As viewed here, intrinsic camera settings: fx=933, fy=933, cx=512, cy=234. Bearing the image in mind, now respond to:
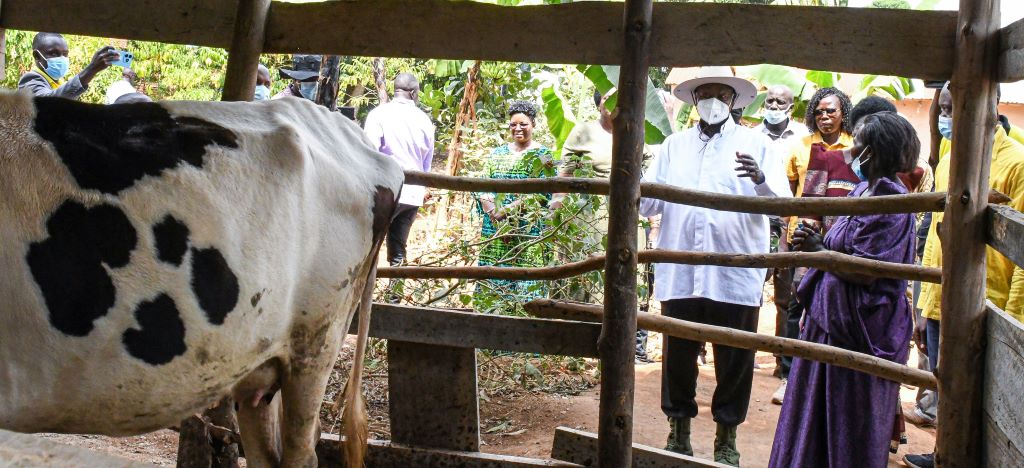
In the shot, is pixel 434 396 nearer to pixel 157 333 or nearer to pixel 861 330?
pixel 157 333

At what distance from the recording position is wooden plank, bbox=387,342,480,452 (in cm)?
395

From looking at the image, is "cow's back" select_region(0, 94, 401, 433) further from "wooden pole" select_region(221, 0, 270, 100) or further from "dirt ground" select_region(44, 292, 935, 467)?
"dirt ground" select_region(44, 292, 935, 467)

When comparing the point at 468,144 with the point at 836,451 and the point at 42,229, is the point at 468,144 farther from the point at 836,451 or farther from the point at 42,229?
the point at 42,229

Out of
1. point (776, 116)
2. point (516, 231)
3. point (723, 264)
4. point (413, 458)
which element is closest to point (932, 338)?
point (723, 264)

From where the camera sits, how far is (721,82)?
15.7 feet

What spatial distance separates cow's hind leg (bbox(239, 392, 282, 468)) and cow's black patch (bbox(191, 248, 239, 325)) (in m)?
0.63

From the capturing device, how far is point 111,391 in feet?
9.07

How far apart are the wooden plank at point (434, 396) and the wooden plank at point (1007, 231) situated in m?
2.01

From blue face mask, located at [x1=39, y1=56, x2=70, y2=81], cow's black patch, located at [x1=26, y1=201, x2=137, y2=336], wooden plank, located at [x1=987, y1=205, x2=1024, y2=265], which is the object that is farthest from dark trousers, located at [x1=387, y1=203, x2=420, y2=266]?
wooden plank, located at [x1=987, y1=205, x2=1024, y2=265]

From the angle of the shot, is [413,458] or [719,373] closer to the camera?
[413,458]

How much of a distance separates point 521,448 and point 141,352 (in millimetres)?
2852

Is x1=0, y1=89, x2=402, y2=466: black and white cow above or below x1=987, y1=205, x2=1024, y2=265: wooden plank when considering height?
below

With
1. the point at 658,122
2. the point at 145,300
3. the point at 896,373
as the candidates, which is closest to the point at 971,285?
the point at 896,373

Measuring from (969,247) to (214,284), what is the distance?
7.85 feet
